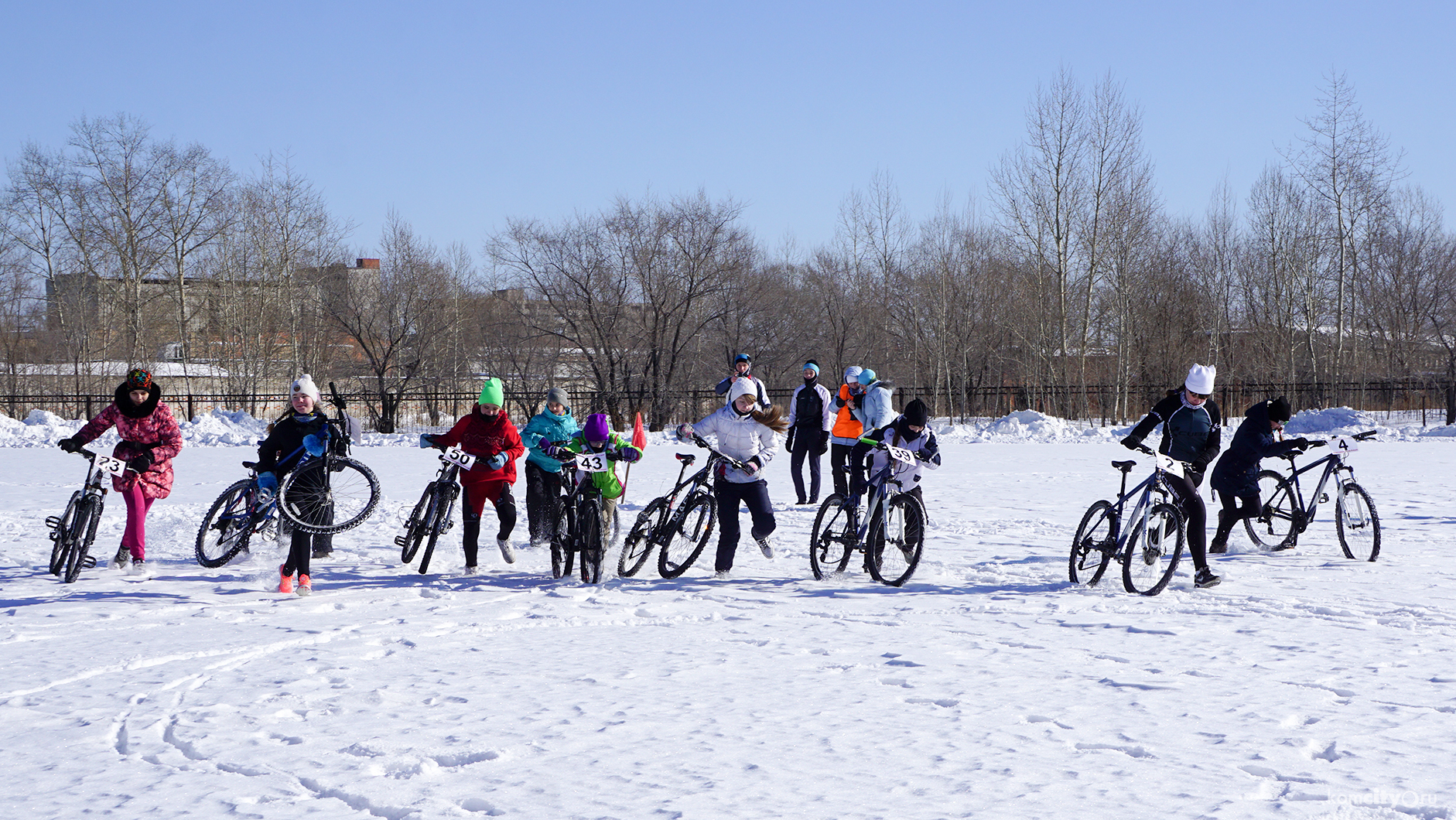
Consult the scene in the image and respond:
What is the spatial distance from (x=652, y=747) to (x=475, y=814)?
92 cm

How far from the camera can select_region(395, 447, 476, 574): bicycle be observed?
27.9ft

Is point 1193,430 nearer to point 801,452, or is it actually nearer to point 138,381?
point 801,452

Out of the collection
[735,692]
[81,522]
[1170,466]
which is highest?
[1170,466]

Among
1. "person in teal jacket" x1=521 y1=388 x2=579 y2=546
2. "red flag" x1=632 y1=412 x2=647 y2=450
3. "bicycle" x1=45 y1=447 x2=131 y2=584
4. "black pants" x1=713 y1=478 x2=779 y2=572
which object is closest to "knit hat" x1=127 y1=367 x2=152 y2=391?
"bicycle" x1=45 y1=447 x2=131 y2=584

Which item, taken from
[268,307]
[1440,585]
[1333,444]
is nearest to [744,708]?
[1440,585]

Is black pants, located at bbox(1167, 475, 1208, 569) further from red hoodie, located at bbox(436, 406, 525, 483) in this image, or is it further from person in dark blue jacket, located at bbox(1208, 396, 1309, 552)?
red hoodie, located at bbox(436, 406, 525, 483)

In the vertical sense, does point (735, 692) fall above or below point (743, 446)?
below

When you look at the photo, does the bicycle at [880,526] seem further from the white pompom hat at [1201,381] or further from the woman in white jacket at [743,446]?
the white pompom hat at [1201,381]

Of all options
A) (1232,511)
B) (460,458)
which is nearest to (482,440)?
(460,458)

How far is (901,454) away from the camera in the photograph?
26.6 ft

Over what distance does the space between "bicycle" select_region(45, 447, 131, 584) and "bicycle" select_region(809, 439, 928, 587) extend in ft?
17.9

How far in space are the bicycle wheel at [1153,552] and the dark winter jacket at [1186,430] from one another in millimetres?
660

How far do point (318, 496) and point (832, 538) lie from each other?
386 centimetres

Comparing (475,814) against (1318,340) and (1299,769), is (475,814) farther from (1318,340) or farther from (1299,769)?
(1318,340)
